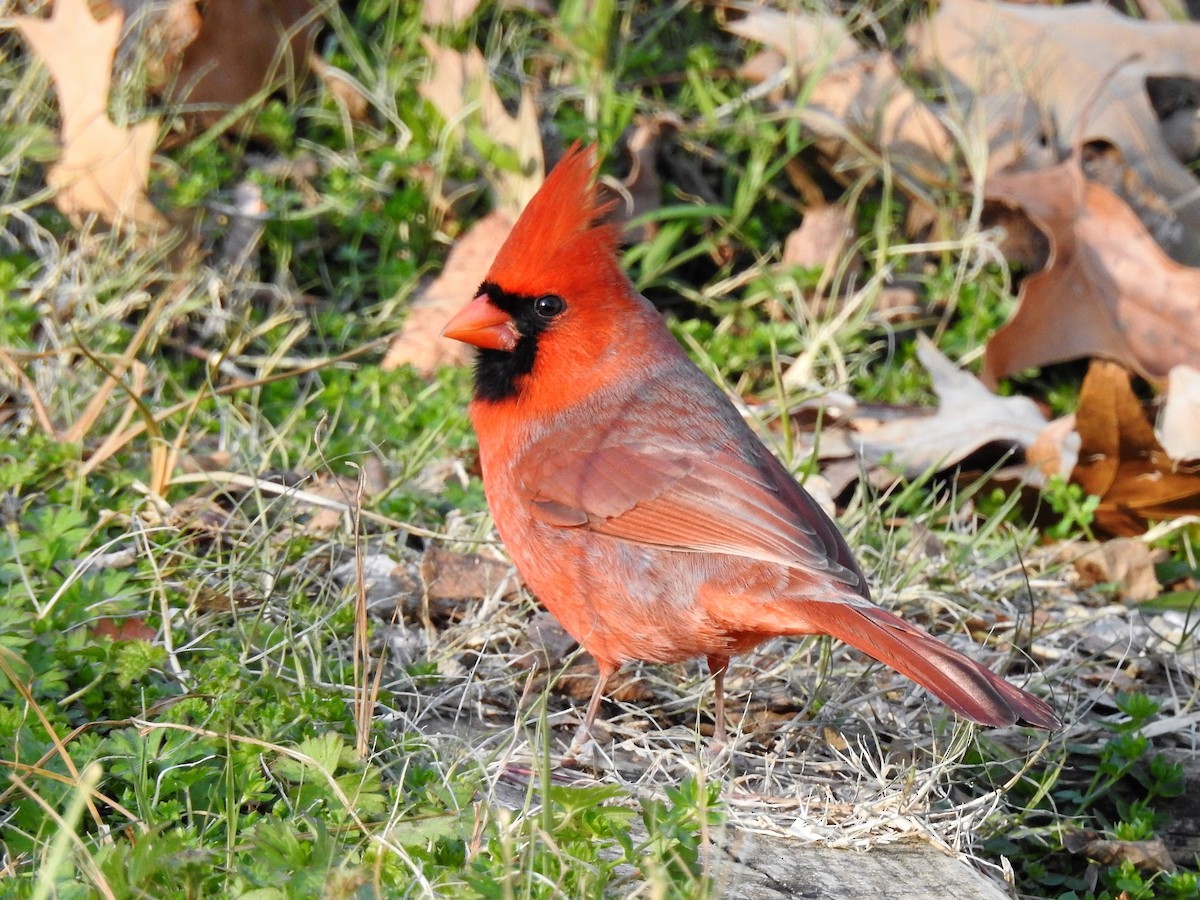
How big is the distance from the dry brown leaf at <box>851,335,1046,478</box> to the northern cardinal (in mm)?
898

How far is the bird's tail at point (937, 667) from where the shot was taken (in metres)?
2.25

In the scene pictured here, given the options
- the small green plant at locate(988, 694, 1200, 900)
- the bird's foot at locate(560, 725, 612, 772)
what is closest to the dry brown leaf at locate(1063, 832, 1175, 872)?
the small green plant at locate(988, 694, 1200, 900)

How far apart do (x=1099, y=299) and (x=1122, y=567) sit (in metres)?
1.07

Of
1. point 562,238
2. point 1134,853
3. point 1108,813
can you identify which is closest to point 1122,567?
point 1108,813

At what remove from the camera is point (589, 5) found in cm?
493

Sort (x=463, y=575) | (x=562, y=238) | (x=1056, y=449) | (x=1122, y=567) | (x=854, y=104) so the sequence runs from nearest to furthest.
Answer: (x=562, y=238) → (x=463, y=575) → (x=1122, y=567) → (x=1056, y=449) → (x=854, y=104)

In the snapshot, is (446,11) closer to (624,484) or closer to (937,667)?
(624,484)

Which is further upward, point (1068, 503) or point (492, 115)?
point (492, 115)

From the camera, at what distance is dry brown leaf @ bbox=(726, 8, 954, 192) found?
4773 mm

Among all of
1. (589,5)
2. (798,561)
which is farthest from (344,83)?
(798,561)

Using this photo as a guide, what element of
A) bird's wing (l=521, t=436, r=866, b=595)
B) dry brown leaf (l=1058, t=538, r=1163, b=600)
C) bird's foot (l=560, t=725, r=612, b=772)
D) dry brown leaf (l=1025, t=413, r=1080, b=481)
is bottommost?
dry brown leaf (l=1058, t=538, r=1163, b=600)

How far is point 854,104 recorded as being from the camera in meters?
4.85

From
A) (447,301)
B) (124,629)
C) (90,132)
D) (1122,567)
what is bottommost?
(1122,567)

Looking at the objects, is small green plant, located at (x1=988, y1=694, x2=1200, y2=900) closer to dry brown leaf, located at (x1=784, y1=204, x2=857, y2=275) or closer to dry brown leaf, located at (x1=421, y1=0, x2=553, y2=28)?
dry brown leaf, located at (x1=784, y1=204, x2=857, y2=275)
